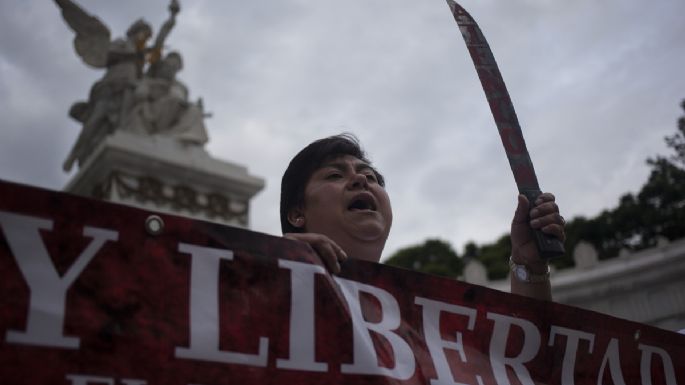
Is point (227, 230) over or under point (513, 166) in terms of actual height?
under

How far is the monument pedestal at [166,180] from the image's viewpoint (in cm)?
1136

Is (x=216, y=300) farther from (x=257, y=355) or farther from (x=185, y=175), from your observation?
(x=185, y=175)

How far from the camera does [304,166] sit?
112 inches

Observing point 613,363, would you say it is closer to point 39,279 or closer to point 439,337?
point 439,337

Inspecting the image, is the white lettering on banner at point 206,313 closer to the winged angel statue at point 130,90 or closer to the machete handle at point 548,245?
the machete handle at point 548,245

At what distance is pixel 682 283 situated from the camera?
54.3 feet

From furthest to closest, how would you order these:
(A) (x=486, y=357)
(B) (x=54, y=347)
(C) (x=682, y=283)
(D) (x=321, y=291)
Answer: (C) (x=682, y=283) → (A) (x=486, y=357) → (D) (x=321, y=291) → (B) (x=54, y=347)

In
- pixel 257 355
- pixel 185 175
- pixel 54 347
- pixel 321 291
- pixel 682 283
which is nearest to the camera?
pixel 54 347

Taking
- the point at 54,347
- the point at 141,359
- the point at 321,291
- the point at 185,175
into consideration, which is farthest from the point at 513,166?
the point at 185,175

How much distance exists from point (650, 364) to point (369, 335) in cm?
121

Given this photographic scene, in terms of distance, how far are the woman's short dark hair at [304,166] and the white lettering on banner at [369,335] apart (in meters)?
0.60

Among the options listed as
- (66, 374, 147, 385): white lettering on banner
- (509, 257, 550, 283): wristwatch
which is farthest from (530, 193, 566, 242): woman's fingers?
(66, 374, 147, 385): white lettering on banner

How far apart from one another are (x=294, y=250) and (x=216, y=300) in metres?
0.28

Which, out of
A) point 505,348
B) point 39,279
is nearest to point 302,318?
point 39,279
